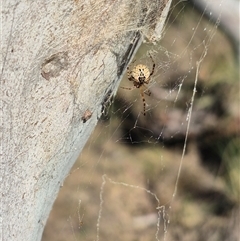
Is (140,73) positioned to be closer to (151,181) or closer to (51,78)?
(51,78)

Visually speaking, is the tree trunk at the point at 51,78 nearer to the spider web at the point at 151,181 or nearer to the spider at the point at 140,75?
the spider at the point at 140,75

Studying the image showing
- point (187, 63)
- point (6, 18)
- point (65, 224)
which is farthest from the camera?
point (65, 224)

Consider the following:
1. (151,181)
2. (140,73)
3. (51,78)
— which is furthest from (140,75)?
(151,181)

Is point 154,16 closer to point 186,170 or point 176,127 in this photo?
A: point 176,127

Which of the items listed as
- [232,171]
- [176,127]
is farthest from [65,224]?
[232,171]

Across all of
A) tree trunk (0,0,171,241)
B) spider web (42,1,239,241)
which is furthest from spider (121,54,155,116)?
spider web (42,1,239,241)

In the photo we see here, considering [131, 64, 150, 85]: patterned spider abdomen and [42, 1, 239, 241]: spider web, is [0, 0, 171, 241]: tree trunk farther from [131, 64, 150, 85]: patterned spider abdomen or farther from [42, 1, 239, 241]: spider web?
[42, 1, 239, 241]: spider web
